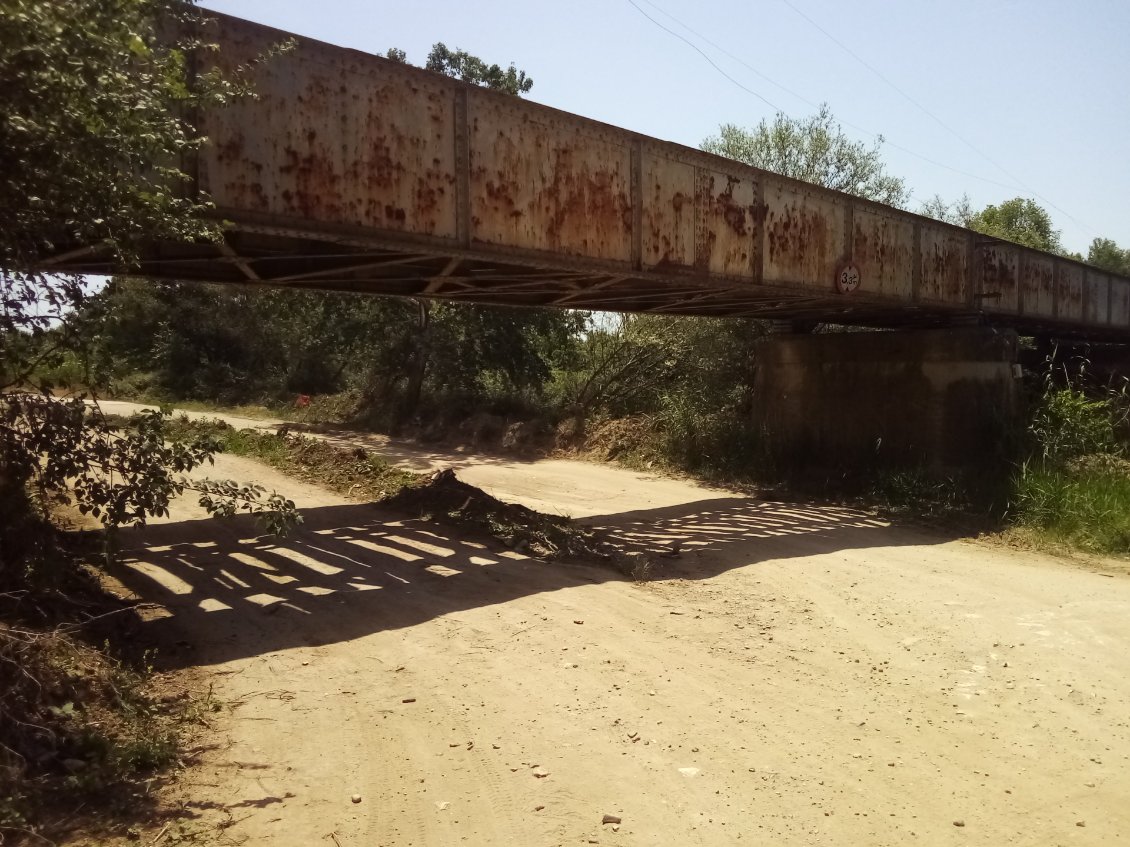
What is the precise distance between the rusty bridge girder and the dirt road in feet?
9.75

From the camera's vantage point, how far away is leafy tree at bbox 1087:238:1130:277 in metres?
50.3

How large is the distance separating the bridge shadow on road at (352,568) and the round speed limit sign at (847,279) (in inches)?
136

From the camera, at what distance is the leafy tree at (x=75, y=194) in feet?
12.2

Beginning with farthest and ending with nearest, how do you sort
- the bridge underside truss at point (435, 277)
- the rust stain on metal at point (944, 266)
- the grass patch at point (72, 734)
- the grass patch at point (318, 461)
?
the rust stain on metal at point (944, 266)
the grass patch at point (318, 461)
the bridge underside truss at point (435, 277)
the grass patch at point (72, 734)

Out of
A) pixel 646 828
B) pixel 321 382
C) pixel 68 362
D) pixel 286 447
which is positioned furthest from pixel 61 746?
pixel 321 382

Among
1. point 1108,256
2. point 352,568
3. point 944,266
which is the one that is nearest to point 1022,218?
point 1108,256

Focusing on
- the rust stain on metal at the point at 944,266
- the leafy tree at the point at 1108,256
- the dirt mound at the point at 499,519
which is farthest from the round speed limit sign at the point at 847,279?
the leafy tree at the point at 1108,256

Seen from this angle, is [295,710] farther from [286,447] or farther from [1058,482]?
[1058,482]

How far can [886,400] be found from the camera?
1355 cm

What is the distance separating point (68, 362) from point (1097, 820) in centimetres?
625

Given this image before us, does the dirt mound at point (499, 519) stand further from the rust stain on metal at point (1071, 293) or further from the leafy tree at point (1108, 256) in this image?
the leafy tree at point (1108, 256)

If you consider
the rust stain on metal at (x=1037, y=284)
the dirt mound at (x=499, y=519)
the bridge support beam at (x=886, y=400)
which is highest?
the rust stain on metal at (x=1037, y=284)

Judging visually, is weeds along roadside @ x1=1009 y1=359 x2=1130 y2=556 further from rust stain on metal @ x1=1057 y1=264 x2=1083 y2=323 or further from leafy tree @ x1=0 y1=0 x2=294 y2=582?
leafy tree @ x1=0 y1=0 x2=294 y2=582

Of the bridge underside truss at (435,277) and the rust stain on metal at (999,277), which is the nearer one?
the bridge underside truss at (435,277)
